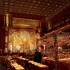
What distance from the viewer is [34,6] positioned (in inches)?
453

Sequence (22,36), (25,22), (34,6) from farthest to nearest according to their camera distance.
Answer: (22,36) < (25,22) < (34,6)

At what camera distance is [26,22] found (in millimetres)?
15477

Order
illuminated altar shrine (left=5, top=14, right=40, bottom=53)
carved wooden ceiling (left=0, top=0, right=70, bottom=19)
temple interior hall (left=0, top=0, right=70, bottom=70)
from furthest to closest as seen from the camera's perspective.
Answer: illuminated altar shrine (left=5, top=14, right=40, bottom=53), carved wooden ceiling (left=0, top=0, right=70, bottom=19), temple interior hall (left=0, top=0, right=70, bottom=70)

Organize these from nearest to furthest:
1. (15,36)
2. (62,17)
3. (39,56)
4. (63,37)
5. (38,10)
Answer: (63,37) → (39,56) → (38,10) → (62,17) → (15,36)

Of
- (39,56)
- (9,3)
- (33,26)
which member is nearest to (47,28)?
(33,26)

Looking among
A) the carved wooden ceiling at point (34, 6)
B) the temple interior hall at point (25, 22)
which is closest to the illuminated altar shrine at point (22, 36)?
the temple interior hall at point (25, 22)

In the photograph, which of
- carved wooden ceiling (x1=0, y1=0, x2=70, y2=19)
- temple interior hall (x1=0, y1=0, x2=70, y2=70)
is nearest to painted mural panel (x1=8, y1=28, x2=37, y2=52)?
temple interior hall (x1=0, y1=0, x2=70, y2=70)

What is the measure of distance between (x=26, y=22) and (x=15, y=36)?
2459 mm

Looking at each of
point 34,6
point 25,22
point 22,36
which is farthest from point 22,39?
point 34,6

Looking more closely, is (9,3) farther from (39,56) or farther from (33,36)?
(33,36)

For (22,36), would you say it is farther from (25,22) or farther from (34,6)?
(34,6)

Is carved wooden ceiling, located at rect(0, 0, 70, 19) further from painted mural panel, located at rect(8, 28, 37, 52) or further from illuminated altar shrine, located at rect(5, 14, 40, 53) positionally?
painted mural panel, located at rect(8, 28, 37, 52)

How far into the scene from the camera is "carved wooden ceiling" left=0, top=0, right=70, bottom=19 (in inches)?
418

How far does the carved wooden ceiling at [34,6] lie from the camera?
10629mm
